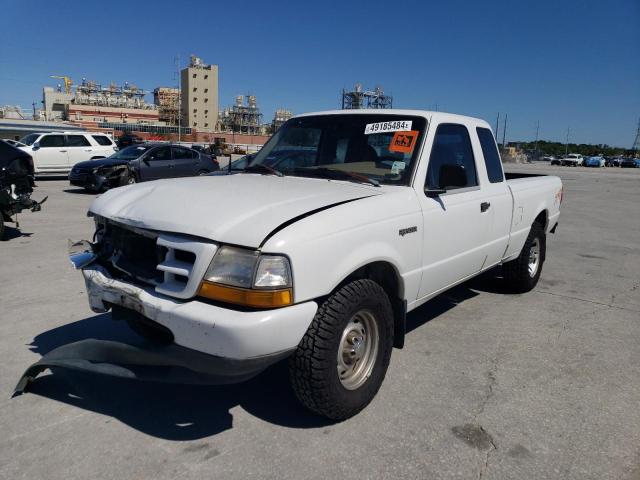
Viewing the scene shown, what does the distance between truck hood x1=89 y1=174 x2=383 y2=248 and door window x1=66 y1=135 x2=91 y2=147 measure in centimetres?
1844

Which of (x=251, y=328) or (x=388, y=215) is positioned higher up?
(x=388, y=215)

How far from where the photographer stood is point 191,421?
2955 mm

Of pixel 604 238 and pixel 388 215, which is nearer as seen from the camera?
pixel 388 215

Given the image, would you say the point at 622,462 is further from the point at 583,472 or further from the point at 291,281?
the point at 291,281

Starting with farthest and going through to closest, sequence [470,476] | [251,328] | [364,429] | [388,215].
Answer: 1. [388,215]
2. [364,429]
3. [470,476]
4. [251,328]

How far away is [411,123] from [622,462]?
2.54 m

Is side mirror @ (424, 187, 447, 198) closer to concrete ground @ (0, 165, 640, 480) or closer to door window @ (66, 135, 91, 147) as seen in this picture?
concrete ground @ (0, 165, 640, 480)

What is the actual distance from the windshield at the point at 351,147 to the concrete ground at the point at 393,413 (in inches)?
59.2

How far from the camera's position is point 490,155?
4691 mm

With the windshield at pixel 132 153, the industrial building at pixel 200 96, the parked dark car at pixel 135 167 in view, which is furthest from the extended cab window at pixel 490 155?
the industrial building at pixel 200 96

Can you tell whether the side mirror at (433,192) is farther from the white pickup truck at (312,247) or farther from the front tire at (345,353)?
the front tire at (345,353)

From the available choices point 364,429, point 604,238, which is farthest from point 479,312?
point 604,238

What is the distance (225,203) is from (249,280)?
1.94 ft

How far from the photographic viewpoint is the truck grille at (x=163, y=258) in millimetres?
2492
